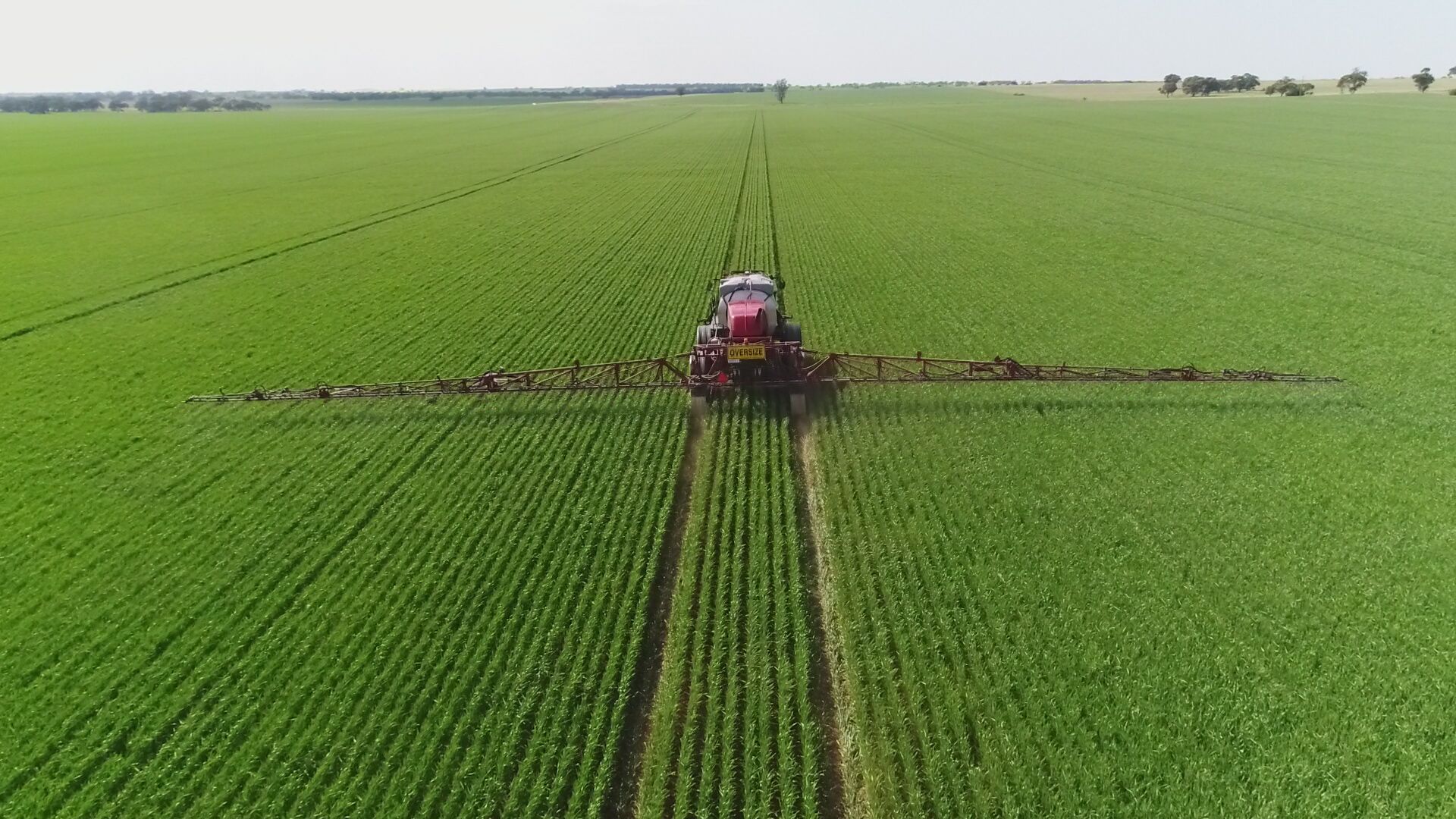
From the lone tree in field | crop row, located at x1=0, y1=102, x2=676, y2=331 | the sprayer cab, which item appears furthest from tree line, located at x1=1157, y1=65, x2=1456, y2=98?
the sprayer cab

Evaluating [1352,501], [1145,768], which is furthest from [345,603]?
[1352,501]

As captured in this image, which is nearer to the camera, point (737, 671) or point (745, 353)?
point (737, 671)

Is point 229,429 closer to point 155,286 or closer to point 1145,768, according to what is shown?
point 155,286


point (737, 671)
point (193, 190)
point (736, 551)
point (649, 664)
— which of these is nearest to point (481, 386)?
point (736, 551)

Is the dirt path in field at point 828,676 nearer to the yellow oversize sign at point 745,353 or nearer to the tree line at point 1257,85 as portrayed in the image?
the yellow oversize sign at point 745,353

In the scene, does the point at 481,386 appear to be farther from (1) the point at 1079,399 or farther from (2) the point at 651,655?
(1) the point at 1079,399

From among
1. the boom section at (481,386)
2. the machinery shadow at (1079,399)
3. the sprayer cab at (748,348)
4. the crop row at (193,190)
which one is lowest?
the machinery shadow at (1079,399)

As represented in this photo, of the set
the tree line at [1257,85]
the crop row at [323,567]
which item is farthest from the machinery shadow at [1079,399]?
the tree line at [1257,85]
